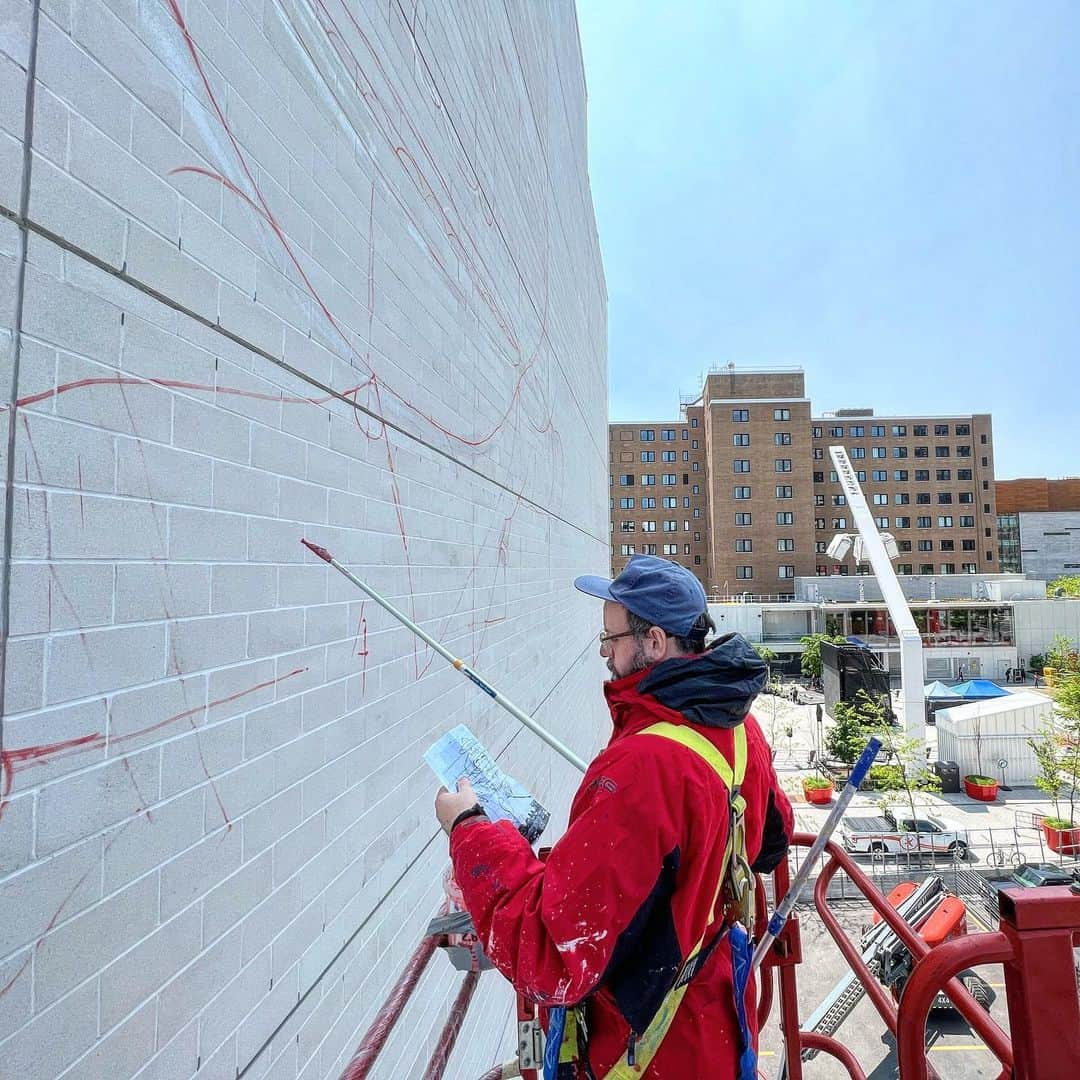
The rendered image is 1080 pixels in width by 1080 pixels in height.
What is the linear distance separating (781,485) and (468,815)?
56.6 meters

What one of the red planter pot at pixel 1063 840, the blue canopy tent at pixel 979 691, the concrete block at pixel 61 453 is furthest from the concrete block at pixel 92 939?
the blue canopy tent at pixel 979 691

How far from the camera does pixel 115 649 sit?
1251mm

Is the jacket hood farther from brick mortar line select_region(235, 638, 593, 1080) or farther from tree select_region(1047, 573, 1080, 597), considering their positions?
tree select_region(1047, 573, 1080, 597)

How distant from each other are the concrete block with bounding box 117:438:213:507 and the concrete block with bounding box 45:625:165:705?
0.27 meters

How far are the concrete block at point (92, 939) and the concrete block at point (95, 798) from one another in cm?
14

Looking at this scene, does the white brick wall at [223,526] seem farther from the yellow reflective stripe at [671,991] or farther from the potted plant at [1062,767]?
the potted plant at [1062,767]

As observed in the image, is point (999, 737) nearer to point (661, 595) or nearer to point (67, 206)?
point (661, 595)

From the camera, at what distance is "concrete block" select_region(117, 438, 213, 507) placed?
1.28m

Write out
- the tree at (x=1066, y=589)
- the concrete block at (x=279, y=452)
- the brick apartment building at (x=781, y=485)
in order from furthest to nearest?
the brick apartment building at (x=781, y=485)
the tree at (x=1066, y=589)
the concrete block at (x=279, y=452)

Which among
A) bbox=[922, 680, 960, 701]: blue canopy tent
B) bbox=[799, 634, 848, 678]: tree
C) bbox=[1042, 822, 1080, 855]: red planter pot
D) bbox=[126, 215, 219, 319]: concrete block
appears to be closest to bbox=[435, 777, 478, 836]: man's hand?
bbox=[126, 215, 219, 319]: concrete block

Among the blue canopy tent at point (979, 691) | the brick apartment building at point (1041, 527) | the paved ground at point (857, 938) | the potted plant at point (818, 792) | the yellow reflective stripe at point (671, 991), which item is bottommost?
the paved ground at point (857, 938)

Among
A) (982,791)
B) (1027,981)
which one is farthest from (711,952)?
(982,791)

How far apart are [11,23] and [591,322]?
34.1 feet

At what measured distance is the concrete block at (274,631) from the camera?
170cm
